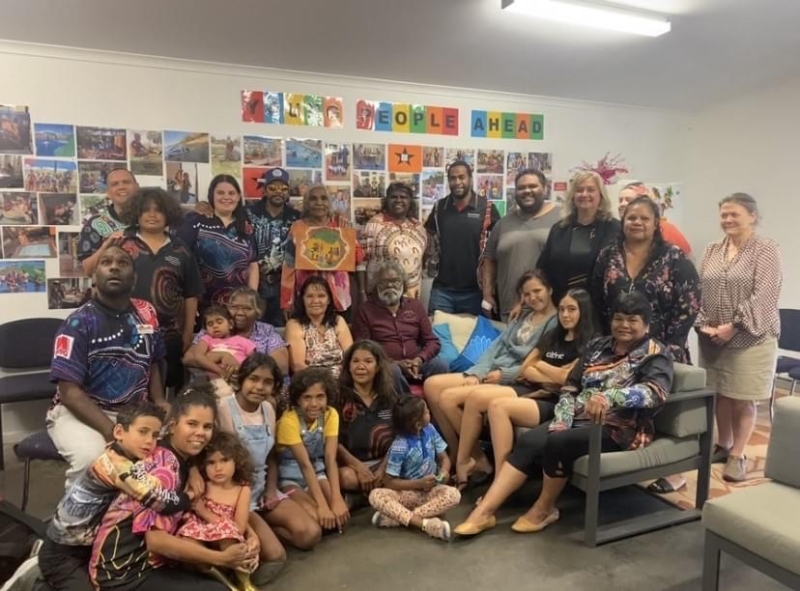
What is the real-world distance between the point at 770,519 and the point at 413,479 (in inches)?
57.4

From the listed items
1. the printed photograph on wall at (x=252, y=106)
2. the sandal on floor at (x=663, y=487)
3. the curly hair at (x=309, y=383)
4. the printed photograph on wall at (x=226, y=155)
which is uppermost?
the printed photograph on wall at (x=252, y=106)

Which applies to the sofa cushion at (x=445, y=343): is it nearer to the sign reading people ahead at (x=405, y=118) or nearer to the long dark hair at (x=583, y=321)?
the long dark hair at (x=583, y=321)

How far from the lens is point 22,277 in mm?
3705

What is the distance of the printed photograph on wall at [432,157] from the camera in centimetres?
469

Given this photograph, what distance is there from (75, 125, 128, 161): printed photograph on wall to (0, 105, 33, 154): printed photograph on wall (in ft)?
0.89

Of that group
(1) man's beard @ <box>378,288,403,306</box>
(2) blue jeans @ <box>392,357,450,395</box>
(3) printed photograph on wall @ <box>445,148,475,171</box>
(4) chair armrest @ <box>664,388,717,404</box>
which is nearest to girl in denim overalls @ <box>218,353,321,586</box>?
(2) blue jeans @ <box>392,357,450,395</box>

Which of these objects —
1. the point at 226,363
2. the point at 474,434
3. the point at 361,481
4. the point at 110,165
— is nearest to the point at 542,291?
the point at 474,434

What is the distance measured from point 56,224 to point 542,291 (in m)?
3.01

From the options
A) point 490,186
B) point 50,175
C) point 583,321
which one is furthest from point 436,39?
point 50,175

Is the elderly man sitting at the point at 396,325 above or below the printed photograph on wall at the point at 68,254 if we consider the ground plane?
below

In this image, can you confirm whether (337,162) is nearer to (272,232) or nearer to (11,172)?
(272,232)

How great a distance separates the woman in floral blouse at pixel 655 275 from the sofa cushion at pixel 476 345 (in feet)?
2.79

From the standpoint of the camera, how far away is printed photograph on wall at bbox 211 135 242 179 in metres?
4.06

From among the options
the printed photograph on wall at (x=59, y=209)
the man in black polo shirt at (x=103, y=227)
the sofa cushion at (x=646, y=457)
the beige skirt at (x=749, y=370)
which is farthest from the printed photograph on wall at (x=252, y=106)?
the beige skirt at (x=749, y=370)
